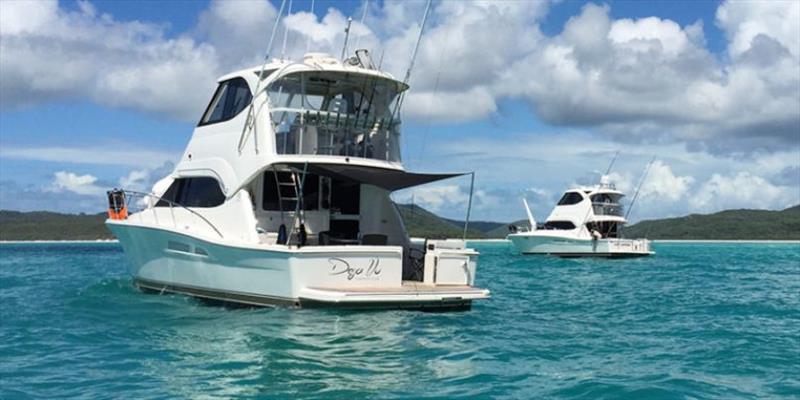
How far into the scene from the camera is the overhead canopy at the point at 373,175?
1494cm

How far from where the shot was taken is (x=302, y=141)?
50.6 feet

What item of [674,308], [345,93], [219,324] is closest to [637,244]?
[674,308]

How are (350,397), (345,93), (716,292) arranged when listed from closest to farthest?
1. (350,397)
2. (345,93)
3. (716,292)

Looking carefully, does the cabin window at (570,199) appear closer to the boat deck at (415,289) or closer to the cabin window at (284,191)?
the cabin window at (284,191)

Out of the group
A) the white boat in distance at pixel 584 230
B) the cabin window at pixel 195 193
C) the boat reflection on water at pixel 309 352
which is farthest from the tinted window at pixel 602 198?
the boat reflection on water at pixel 309 352

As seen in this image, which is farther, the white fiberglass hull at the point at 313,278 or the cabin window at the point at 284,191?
the cabin window at the point at 284,191

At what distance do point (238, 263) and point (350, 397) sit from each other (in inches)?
265

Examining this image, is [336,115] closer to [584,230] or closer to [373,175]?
[373,175]

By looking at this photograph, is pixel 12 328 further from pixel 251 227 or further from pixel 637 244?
pixel 637 244

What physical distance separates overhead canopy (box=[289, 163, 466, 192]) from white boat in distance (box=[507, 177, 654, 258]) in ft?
109

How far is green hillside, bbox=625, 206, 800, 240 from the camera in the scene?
524ft

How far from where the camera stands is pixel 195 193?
17031mm

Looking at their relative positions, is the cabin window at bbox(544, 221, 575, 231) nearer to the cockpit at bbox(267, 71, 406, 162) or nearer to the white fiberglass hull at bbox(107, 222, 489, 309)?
the cockpit at bbox(267, 71, 406, 162)

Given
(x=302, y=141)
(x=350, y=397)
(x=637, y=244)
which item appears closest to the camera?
(x=350, y=397)
